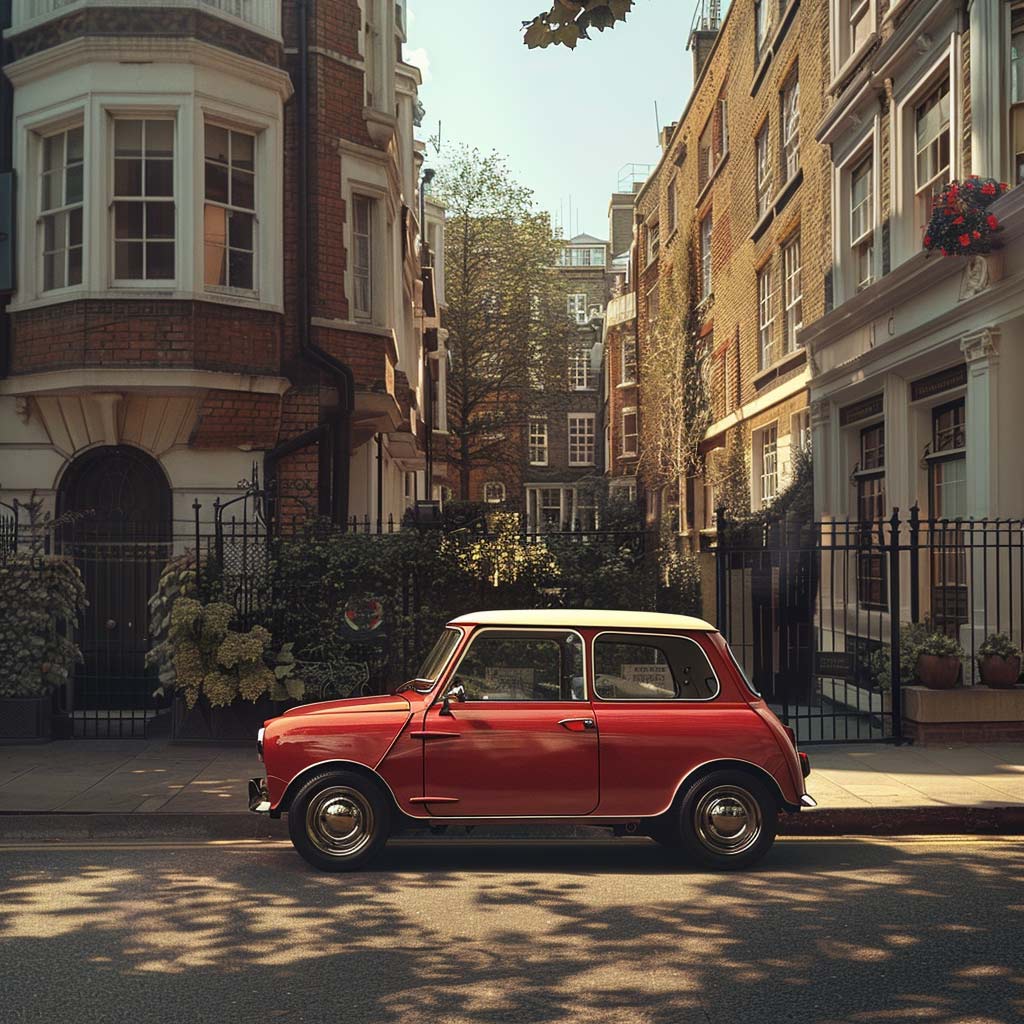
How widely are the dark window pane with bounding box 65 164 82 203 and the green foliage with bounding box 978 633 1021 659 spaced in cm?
1105

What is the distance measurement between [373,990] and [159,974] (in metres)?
0.97

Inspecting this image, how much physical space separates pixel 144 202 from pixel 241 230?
1167mm

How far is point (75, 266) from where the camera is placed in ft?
47.8

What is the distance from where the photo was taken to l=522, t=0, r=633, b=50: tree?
22.1 ft

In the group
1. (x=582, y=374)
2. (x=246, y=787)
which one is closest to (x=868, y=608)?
(x=246, y=787)

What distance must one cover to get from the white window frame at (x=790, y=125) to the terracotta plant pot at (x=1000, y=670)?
10.9 metres

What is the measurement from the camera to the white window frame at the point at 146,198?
14242 mm

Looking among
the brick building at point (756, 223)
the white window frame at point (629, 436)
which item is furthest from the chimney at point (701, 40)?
the white window frame at point (629, 436)

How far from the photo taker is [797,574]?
15.9 meters

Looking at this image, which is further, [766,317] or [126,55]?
[766,317]

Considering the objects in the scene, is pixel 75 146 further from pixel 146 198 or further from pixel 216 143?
pixel 216 143

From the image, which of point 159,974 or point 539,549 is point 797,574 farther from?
point 159,974

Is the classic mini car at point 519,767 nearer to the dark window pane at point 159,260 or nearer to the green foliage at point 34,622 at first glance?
the green foliage at point 34,622

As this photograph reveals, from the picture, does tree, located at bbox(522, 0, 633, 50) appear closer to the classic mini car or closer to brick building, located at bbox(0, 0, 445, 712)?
the classic mini car
